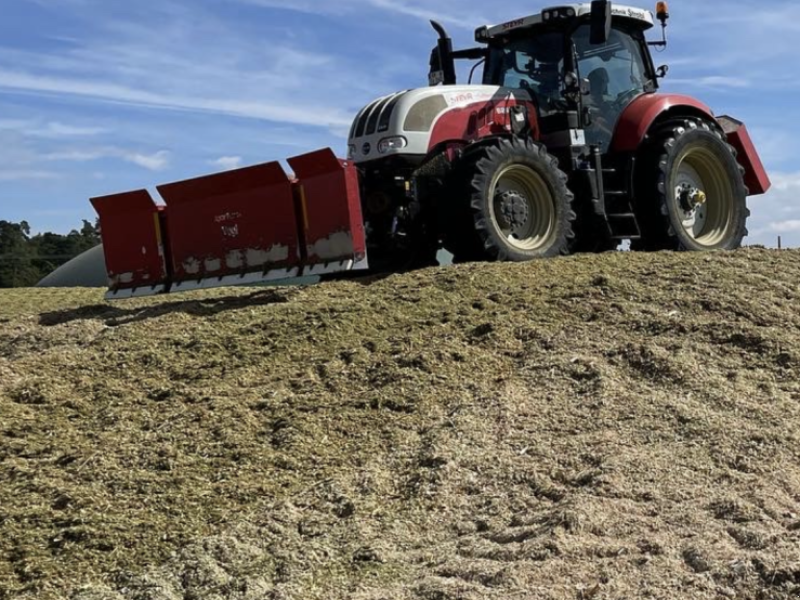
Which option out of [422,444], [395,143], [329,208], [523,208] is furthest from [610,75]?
[422,444]

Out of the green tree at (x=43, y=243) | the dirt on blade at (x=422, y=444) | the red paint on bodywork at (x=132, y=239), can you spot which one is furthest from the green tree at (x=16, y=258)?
the dirt on blade at (x=422, y=444)

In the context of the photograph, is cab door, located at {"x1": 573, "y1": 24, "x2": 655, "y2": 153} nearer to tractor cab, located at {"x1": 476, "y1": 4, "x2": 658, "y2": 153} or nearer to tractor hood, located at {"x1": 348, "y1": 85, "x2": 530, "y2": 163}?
tractor cab, located at {"x1": 476, "y1": 4, "x2": 658, "y2": 153}

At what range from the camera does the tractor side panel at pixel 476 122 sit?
30.2ft

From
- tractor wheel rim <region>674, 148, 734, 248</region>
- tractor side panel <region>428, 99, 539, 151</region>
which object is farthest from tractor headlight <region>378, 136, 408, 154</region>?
tractor wheel rim <region>674, 148, 734, 248</region>

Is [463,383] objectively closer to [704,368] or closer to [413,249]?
[704,368]

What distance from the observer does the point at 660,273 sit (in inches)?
314

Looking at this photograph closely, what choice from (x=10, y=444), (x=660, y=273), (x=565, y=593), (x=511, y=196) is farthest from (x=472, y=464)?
(x=511, y=196)

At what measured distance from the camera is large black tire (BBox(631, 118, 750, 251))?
996 cm

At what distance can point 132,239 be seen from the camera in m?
9.41

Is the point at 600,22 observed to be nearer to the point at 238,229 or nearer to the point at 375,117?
the point at 375,117

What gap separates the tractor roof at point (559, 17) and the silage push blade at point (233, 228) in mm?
3071

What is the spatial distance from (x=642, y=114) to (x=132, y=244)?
497cm

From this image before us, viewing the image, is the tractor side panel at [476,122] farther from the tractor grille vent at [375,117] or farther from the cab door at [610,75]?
the cab door at [610,75]

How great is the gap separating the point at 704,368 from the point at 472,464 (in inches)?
76.3
